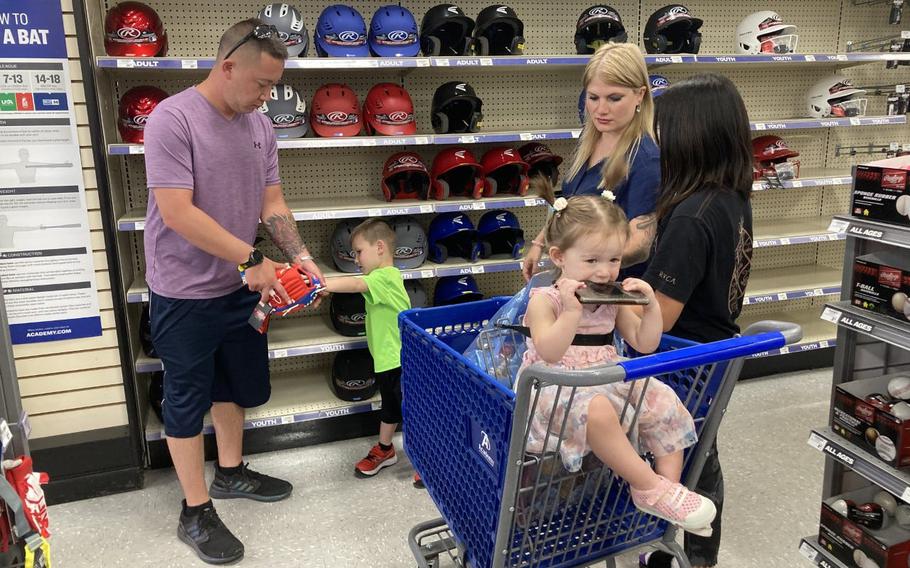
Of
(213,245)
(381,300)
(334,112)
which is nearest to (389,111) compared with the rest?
(334,112)

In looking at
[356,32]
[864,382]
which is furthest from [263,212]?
[864,382]

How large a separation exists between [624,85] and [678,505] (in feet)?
4.13

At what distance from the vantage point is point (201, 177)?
7.96 ft

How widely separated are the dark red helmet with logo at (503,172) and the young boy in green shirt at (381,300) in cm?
79

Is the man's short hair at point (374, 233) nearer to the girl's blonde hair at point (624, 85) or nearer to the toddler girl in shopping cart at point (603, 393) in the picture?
the girl's blonde hair at point (624, 85)

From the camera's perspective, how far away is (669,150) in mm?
2020

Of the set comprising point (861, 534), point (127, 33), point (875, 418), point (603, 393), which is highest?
point (127, 33)

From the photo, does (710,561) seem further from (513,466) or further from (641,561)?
(513,466)

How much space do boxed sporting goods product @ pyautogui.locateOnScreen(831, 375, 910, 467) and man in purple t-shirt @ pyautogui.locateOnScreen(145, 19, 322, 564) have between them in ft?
6.40

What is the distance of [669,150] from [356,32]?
195 cm

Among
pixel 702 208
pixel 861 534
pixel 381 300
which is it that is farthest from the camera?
pixel 381 300

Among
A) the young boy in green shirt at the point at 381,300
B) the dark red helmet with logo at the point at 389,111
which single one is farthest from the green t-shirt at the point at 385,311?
the dark red helmet with logo at the point at 389,111

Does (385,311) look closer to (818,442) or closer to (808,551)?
(818,442)

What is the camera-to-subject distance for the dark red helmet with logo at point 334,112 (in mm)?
3471
